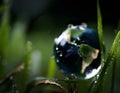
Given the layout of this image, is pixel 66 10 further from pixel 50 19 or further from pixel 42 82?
pixel 42 82

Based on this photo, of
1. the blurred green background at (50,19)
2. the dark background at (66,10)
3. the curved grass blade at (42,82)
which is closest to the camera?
the curved grass blade at (42,82)

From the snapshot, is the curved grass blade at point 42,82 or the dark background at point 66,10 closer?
the curved grass blade at point 42,82

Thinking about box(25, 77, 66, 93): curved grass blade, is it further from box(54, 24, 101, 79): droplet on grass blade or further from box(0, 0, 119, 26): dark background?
box(0, 0, 119, 26): dark background

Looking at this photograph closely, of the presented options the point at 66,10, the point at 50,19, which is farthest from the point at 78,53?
the point at 66,10

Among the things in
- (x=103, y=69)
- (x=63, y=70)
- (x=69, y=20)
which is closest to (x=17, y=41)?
(x=69, y=20)

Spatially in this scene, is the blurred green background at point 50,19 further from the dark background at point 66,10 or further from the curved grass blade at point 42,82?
the curved grass blade at point 42,82

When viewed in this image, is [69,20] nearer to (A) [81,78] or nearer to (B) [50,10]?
(B) [50,10]

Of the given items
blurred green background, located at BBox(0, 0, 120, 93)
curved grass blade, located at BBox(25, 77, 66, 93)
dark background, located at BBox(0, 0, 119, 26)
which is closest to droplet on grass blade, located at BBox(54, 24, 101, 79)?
curved grass blade, located at BBox(25, 77, 66, 93)

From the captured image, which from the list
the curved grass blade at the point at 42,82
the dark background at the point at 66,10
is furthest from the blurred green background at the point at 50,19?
the curved grass blade at the point at 42,82
